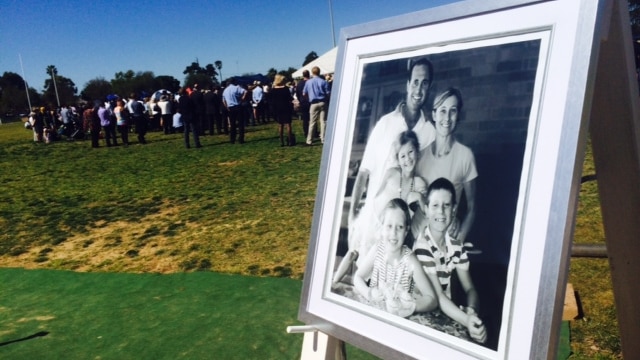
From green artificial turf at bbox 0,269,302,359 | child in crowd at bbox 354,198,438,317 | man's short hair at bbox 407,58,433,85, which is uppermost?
man's short hair at bbox 407,58,433,85

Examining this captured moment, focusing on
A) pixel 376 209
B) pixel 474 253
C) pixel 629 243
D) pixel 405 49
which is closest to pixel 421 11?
pixel 405 49

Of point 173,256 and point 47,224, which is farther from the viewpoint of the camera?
point 47,224

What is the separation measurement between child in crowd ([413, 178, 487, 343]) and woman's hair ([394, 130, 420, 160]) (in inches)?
5.4

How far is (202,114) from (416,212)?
1316 centimetres

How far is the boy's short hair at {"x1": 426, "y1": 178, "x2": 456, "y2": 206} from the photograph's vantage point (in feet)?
4.17

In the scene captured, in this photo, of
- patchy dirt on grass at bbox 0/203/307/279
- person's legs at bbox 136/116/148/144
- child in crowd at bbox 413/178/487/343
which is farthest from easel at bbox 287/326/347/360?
person's legs at bbox 136/116/148/144

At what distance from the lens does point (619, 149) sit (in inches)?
52.3

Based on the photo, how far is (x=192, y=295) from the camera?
374 centimetres

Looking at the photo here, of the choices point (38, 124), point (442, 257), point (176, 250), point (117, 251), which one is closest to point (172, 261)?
point (176, 250)

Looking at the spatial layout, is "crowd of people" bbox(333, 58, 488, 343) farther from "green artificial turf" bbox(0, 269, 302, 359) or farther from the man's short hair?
"green artificial turf" bbox(0, 269, 302, 359)

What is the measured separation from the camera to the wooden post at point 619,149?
1217mm

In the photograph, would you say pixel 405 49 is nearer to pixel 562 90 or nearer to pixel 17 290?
pixel 562 90

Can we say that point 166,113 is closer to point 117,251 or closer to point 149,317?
point 117,251

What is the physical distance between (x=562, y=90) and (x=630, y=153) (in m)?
0.41
